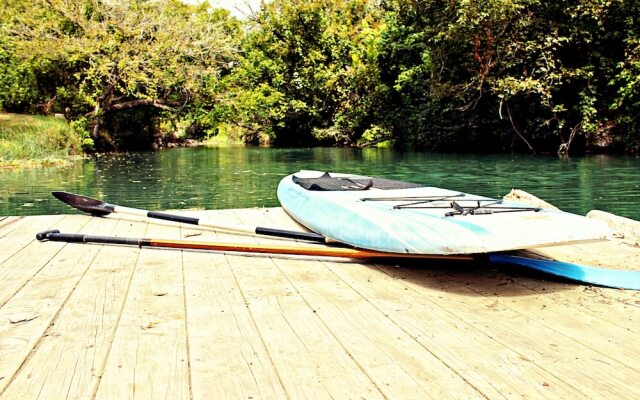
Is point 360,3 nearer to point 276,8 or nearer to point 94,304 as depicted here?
point 276,8

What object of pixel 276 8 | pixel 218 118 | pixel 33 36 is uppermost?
pixel 276 8

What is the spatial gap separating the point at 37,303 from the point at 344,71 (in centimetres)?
2449

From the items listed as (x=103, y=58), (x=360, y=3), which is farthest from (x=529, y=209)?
(x=360, y=3)

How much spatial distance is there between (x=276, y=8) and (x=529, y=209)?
25748 millimetres

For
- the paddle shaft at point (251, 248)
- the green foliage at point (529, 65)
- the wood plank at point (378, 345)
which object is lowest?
the wood plank at point (378, 345)

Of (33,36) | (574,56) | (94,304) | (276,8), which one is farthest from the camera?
(276,8)

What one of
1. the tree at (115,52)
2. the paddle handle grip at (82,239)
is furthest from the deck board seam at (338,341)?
the tree at (115,52)

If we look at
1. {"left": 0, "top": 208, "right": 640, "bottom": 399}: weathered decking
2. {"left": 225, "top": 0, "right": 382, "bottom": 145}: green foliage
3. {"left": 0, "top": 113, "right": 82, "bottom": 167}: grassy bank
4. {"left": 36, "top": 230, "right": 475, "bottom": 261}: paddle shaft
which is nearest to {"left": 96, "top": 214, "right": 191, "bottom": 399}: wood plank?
{"left": 0, "top": 208, "right": 640, "bottom": 399}: weathered decking

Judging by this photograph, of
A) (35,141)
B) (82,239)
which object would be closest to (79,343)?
(82,239)

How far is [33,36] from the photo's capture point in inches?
720

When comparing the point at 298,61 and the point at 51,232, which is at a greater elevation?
the point at 298,61

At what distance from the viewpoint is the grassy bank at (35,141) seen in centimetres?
1400

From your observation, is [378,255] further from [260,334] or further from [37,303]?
[37,303]

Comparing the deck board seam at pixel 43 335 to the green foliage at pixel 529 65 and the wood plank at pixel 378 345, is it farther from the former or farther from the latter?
the green foliage at pixel 529 65
